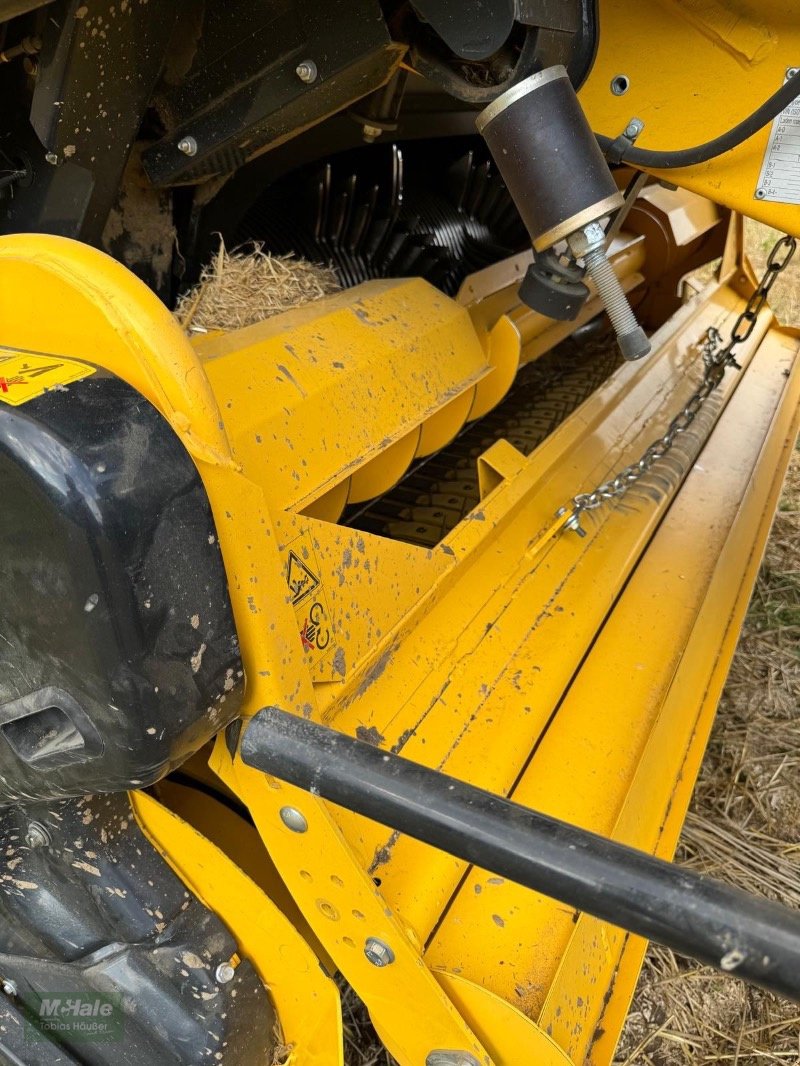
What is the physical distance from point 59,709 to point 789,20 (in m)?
1.41

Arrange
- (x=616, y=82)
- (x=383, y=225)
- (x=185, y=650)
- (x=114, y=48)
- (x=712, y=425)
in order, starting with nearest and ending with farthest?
(x=185, y=650)
(x=114, y=48)
(x=616, y=82)
(x=383, y=225)
(x=712, y=425)

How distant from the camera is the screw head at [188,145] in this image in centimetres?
137

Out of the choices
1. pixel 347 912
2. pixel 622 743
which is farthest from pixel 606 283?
pixel 347 912

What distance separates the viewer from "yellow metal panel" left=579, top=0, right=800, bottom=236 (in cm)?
127

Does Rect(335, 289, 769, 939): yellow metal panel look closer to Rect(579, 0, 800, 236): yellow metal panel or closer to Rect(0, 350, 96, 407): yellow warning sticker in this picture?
Rect(0, 350, 96, 407): yellow warning sticker

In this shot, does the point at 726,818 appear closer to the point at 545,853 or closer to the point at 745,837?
the point at 745,837

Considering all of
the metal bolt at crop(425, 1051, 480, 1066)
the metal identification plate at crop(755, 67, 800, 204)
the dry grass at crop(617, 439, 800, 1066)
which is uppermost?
the metal identification plate at crop(755, 67, 800, 204)

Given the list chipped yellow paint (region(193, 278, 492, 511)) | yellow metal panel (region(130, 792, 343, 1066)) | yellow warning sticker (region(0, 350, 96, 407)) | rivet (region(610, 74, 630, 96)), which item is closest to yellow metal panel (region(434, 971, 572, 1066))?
yellow metal panel (region(130, 792, 343, 1066))

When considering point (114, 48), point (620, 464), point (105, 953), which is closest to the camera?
point (105, 953)

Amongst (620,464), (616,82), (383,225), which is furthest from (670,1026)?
(383,225)

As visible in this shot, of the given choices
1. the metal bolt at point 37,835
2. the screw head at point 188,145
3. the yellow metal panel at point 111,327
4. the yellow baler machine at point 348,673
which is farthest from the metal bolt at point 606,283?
the metal bolt at point 37,835

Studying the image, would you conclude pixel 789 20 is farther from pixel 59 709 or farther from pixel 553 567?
pixel 59 709

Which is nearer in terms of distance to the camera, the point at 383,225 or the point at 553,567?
the point at 553,567

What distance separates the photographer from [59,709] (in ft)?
2.46
